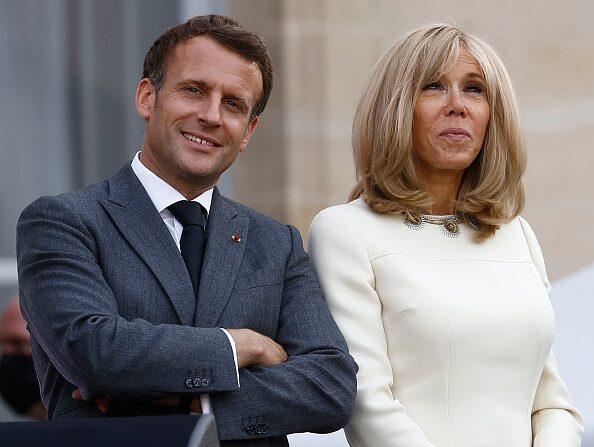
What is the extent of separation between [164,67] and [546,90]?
4370 mm

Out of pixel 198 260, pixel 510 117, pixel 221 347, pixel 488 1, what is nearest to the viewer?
pixel 221 347

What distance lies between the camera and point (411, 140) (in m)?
4.01

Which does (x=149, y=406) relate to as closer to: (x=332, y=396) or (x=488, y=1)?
(x=332, y=396)

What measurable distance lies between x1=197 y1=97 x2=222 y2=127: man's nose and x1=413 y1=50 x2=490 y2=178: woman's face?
0.61 meters

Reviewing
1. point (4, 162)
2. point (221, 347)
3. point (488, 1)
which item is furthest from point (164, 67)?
point (488, 1)

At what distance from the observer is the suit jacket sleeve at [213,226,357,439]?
3520mm

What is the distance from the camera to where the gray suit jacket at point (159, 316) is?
11.1 feet

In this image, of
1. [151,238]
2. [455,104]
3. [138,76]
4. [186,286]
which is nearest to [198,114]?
[151,238]

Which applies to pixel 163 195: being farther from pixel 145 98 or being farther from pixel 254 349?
pixel 254 349

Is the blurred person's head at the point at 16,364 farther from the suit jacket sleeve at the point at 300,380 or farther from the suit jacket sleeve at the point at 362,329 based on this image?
the suit jacket sleeve at the point at 300,380

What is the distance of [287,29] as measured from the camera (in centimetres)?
738

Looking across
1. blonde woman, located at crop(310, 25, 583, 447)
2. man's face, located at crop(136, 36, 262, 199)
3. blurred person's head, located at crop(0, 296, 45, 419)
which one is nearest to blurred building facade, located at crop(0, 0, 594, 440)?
blurred person's head, located at crop(0, 296, 45, 419)

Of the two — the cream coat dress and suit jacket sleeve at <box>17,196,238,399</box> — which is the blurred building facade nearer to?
the cream coat dress

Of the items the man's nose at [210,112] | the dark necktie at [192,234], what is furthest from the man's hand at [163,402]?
the man's nose at [210,112]
